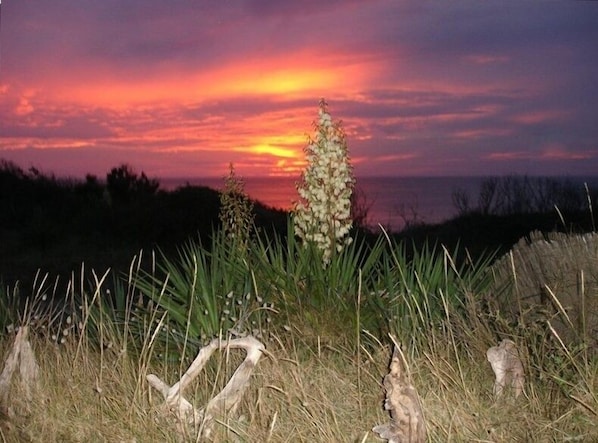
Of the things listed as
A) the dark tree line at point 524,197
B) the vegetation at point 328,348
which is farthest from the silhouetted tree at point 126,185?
the vegetation at point 328,348

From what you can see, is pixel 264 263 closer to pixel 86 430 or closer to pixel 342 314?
pixel 342 314

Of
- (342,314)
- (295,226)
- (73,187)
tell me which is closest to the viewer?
(342,314)

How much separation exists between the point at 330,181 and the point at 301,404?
1.54 metres

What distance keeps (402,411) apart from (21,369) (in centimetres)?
233

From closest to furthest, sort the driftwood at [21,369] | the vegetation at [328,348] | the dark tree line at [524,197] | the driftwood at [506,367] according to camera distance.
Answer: the vegetation at [328,348] < the driftwood at [506,367] < the driftwood at [21,369] < the dark tree line at [524,197]

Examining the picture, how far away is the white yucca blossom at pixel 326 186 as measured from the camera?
225 inches

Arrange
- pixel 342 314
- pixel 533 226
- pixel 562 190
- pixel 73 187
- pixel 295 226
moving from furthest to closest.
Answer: pixel 73 187 → pixel 562 190 → pixel 533 226 → pixel 295 226 → pixel 342 314

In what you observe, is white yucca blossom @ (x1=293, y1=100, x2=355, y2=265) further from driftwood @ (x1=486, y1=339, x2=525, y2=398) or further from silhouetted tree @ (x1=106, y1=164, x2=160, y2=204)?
silhouetted tree @ (x1=106, y1=164, x2=160, y2=204)

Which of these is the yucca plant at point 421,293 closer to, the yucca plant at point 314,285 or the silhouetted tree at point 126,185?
the yucca plant at point 314,285

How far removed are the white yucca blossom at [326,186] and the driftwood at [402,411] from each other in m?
1.97

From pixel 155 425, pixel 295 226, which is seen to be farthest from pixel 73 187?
pixel 155 425

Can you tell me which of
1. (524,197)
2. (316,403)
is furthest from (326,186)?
(524,197)

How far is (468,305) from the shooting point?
5.23 metres

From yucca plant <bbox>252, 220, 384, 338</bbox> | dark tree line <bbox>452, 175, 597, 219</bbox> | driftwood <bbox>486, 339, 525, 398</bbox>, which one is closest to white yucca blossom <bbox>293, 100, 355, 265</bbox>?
yucca plant <bbox>252, 220, 384, 338</bbox>
